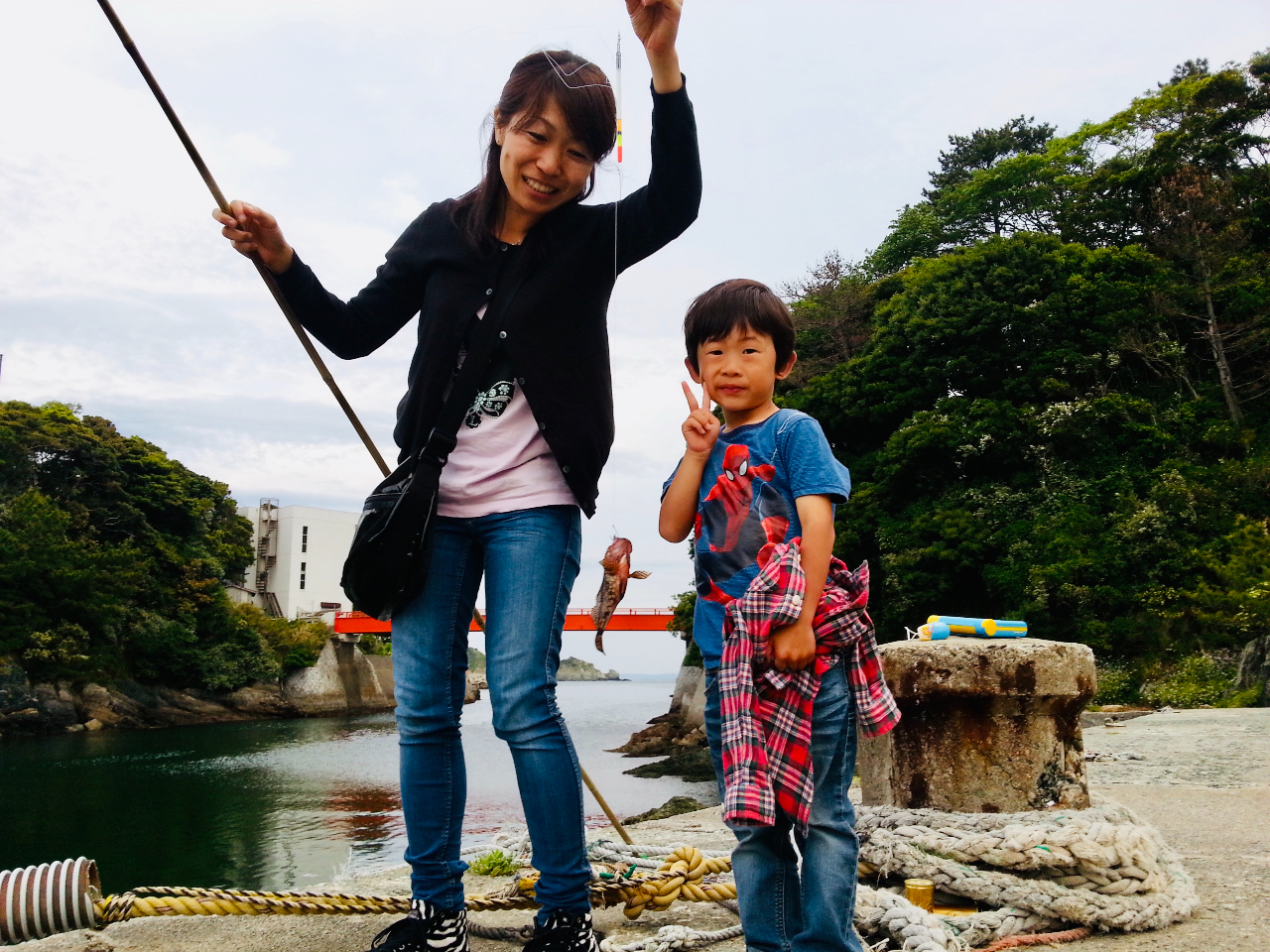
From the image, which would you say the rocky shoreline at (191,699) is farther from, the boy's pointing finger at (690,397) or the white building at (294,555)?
the boy's pointing finger at (690,397)

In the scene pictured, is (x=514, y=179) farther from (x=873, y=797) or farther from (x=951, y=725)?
(x=873, y=797)

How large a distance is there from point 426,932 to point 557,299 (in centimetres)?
140

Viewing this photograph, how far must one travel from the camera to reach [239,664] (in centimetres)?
3516

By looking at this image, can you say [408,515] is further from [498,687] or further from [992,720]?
[992,720]

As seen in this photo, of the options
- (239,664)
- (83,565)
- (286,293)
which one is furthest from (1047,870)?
(239,664)

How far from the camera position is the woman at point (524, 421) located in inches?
75.5

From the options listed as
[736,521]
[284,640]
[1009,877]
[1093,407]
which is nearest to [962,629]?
[1009,877]

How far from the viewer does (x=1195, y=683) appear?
13695 millimetres

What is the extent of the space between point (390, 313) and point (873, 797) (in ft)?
7.51

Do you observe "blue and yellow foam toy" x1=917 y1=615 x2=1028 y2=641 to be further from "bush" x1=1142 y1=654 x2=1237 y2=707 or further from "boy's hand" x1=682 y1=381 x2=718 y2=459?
"bush" x1=1142 y1=654 x2=1237 y2=707

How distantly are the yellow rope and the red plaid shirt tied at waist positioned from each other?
71 cm

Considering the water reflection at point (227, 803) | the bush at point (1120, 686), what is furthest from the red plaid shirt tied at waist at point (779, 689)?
the bush at point (1120, 686)

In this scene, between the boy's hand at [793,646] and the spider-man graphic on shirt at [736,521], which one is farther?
the spider-man graphic on shirt at [736,521]

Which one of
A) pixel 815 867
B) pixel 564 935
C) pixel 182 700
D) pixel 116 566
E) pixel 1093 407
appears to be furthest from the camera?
pixel 182 700
